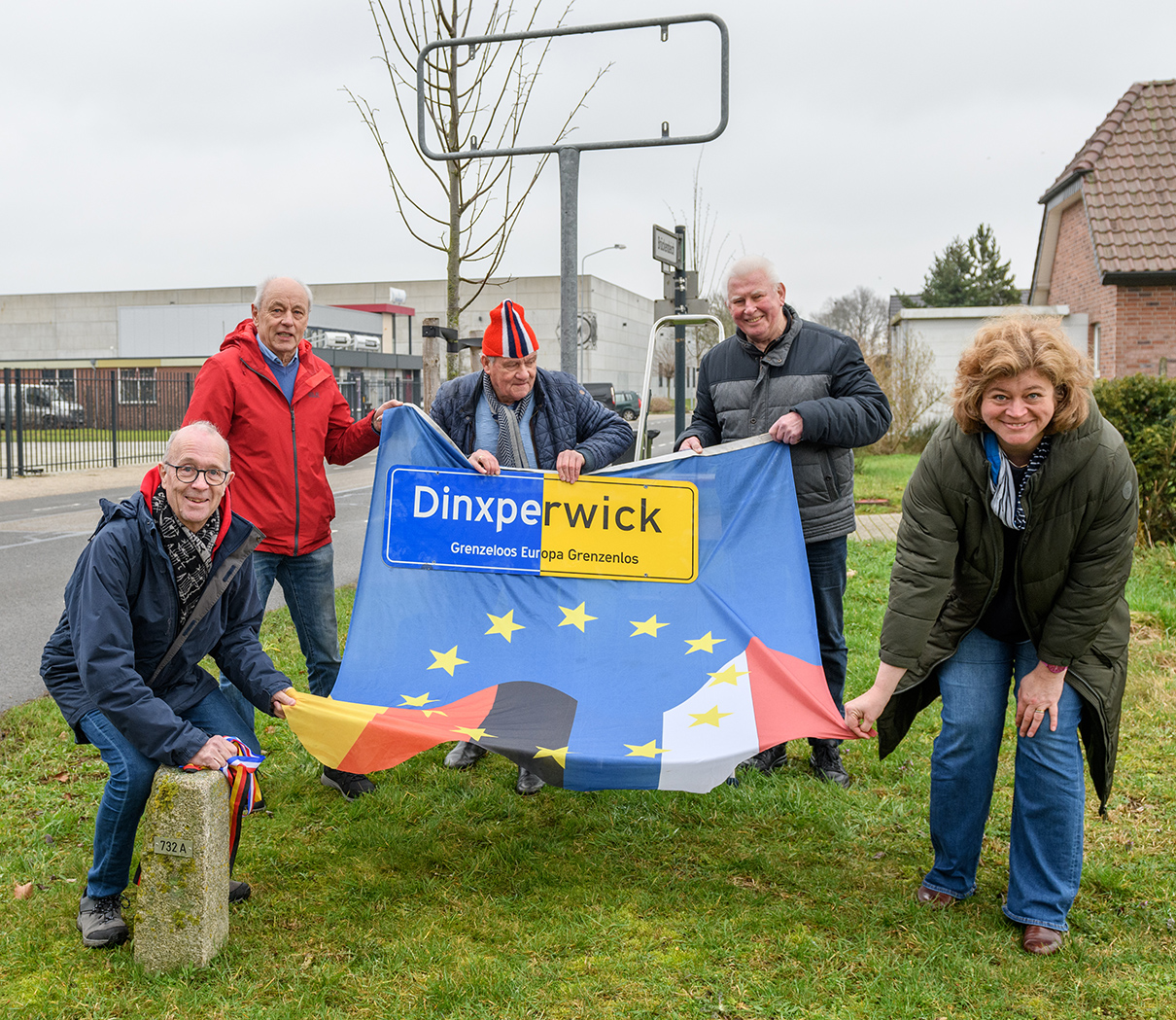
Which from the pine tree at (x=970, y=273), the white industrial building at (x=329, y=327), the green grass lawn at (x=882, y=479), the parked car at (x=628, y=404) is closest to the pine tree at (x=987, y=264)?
the pine tree at (x=970, y=273)

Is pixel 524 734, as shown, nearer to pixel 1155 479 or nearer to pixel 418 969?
pixel 418 969

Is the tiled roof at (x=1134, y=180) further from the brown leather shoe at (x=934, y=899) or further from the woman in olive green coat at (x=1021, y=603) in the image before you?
the brown leather shoe at (x=934, y=899)

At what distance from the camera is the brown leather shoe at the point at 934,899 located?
356cm

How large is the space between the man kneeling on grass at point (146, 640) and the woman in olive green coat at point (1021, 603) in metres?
2.14

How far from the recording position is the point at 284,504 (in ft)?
14.1

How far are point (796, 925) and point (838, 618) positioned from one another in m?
1.56

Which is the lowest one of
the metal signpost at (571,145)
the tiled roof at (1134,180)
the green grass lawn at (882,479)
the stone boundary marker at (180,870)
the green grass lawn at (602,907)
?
the green grass lawn at (602,907)

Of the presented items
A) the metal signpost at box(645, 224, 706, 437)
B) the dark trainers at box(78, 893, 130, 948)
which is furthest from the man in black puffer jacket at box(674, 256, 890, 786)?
the metal signpost at box(645, 224, 706, 437)

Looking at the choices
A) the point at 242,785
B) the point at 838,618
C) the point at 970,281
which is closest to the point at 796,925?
the point at 838,618

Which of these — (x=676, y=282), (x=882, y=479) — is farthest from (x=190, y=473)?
(x=882, y=479)

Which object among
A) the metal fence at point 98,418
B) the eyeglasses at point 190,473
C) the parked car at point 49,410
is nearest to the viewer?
the eyeglasses at point 190,473

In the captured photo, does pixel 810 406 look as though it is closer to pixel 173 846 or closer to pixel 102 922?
pixel 173 846

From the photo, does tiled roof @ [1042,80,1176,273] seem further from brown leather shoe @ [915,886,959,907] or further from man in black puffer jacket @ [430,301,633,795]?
brown leather shoe @ [915,886,959,907]

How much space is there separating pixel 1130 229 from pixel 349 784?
63.5 ft
